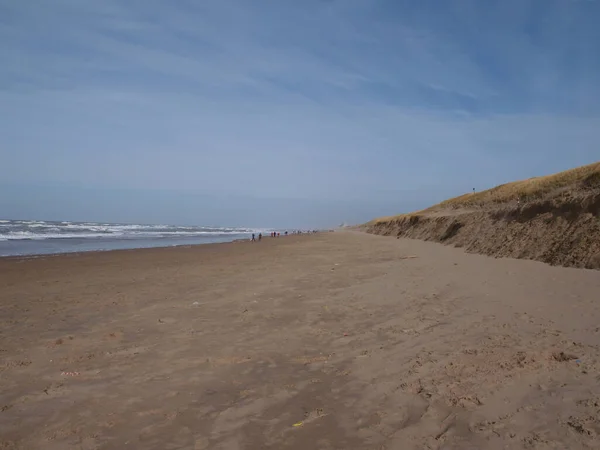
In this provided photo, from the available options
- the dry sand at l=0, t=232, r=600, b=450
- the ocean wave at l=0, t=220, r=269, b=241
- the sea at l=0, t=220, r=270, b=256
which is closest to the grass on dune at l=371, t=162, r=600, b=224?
the dry sand at l=0, t=232, r=600, b=450

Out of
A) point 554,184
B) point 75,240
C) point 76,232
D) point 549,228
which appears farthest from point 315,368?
point 76,232

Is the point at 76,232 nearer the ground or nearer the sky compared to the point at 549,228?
nearer the sky

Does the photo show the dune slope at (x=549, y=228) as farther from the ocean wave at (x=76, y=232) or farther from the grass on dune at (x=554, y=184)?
the ocean wave at (x=76, y=232)

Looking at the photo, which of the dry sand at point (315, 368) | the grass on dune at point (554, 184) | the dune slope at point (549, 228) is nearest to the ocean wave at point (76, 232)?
the dry sand at point (315, 368)

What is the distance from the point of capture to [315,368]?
4.63 m

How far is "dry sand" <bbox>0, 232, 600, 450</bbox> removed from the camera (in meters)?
3.18

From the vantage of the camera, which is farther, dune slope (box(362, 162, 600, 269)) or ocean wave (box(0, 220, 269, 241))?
ocean wave (box(0, 220, 269, 241))

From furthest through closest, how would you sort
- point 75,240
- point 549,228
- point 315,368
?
point 75,240 < point 549,228 < point 315,368

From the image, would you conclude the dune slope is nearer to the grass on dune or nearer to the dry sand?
the grass on dune

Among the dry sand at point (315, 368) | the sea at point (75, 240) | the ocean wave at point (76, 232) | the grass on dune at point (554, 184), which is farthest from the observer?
the ocean wave at point (76, 232)

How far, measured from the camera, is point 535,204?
13859 millimetres

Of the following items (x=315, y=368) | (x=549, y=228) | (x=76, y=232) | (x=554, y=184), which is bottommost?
(x=315, y=368)

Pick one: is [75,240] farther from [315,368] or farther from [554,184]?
[554,184]

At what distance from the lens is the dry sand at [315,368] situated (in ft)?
10.4
